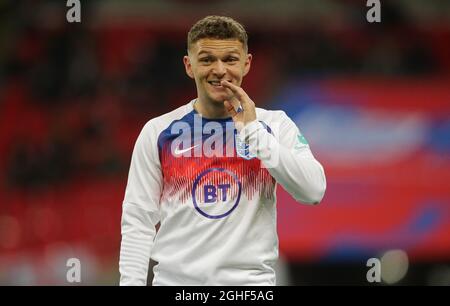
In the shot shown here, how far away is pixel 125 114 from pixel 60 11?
172 cm

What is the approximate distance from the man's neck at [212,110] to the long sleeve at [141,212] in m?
0.24

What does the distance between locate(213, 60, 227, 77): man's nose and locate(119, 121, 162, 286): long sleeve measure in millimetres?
418

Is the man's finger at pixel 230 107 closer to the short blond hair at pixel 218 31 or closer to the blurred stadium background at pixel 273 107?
the short blond hair at pixel 218 31

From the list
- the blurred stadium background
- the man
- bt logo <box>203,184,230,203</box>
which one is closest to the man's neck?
the man

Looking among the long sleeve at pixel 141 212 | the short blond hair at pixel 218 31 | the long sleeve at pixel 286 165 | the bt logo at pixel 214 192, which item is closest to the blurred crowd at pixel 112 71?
the long sleeve at pixel 141 212

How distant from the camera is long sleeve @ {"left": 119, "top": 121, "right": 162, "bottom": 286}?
12.5ft

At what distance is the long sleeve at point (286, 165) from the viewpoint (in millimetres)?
3557

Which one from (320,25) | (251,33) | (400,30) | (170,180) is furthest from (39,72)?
(170,180)

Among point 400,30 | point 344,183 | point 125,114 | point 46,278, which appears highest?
point 400,30

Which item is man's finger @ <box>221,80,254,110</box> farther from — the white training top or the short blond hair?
the short blond hair

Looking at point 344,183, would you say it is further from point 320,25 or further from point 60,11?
point 60,11

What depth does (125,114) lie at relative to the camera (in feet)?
33.9

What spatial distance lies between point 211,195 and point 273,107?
637 cm

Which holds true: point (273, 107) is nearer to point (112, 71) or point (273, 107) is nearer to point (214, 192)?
point (112, 71)
